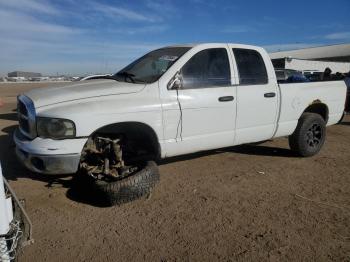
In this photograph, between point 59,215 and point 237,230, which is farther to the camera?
point 59,215

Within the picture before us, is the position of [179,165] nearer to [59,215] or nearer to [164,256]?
[59,215]

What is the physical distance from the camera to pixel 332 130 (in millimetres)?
9281

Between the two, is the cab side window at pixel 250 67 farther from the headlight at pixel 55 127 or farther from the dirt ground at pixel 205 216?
the headlight at pixel 55 127

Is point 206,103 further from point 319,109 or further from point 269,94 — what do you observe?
point 319,109

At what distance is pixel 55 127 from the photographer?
388cm

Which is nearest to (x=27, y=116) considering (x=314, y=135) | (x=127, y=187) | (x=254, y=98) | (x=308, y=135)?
(x=127, y=187)

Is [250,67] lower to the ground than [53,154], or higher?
higher

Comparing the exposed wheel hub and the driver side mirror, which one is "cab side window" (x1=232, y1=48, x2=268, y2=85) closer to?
the driver side mirror

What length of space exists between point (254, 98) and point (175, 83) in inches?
52.8

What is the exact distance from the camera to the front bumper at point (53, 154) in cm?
386

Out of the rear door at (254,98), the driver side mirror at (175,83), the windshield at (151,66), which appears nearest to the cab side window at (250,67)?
the rear door at (254,98)

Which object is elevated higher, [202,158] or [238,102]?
[238,102]

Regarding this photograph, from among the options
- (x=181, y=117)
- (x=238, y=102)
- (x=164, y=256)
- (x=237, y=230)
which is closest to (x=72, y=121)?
(x=181, y=117)

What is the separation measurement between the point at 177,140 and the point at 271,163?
6.88ft
